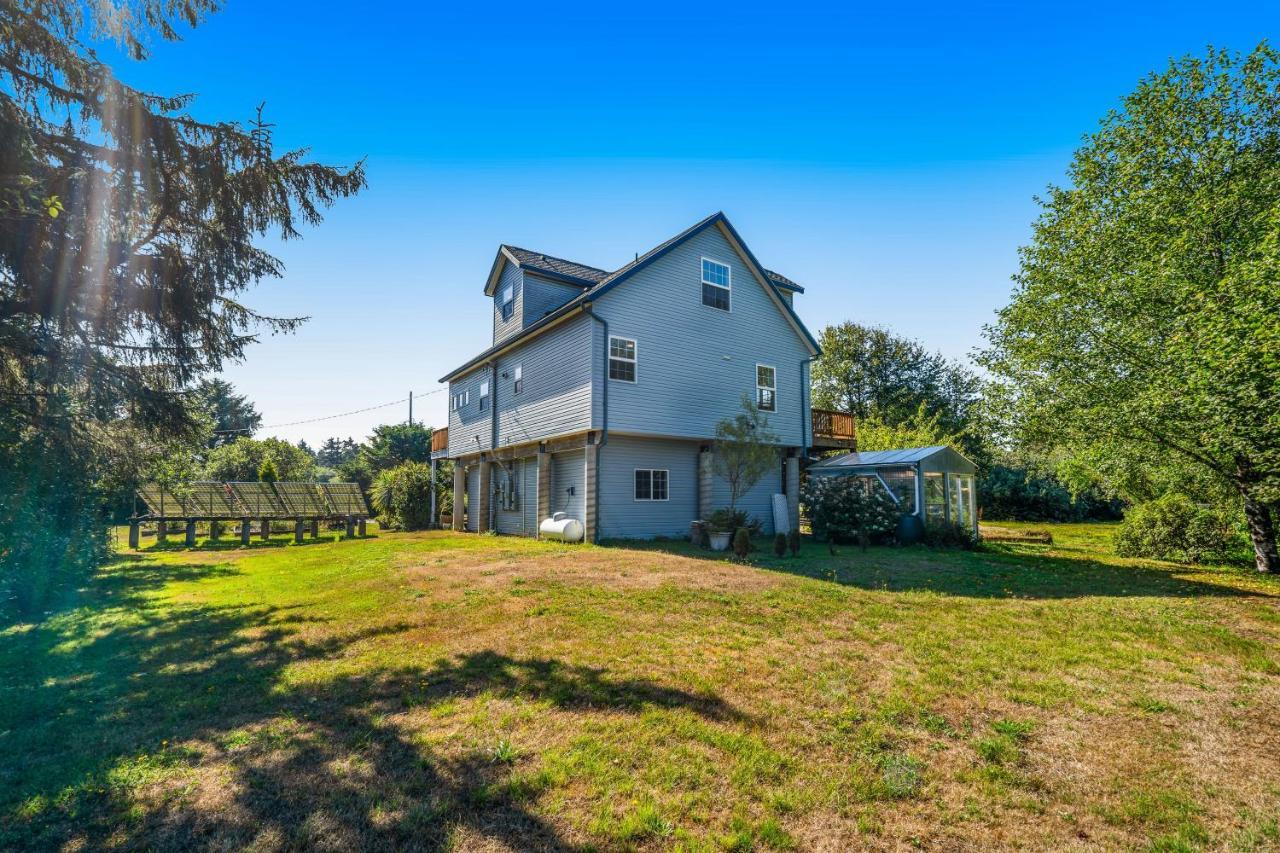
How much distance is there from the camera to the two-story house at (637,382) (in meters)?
16.2

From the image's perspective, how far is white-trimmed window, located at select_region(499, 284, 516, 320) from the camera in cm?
2085

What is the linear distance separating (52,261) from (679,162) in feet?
37.7

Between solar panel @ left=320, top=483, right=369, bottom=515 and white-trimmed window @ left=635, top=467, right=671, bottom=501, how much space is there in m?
13.8

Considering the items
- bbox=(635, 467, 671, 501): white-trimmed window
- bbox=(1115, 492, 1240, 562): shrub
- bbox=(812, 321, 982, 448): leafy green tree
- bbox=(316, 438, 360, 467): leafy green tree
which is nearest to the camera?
bbox=(1115, 492, 1240, 562): shrub

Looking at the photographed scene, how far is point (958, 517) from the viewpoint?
59.7ft

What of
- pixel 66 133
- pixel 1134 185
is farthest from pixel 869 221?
pixel 66 133

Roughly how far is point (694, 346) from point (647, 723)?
14.5m

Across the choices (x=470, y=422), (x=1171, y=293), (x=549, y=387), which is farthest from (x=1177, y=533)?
(x=470, y=422)

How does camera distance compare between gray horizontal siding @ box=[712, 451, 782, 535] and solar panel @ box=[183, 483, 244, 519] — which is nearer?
gray horizontal siding @ box=[712, 451, 782, 535]

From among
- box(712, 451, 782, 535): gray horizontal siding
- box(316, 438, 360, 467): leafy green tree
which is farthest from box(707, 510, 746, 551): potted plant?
box(316, 438, 360, 467): leafy green tree

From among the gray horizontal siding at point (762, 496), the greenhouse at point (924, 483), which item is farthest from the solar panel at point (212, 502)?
the greenhouse at point (924, 483)

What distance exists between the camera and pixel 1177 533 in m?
14.7

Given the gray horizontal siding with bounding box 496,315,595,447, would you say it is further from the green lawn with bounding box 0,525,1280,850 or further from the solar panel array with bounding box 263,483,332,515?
the solar panel array with bounding box 263,483,332,515

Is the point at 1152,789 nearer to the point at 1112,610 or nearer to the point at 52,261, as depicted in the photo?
the point at 1112,610
